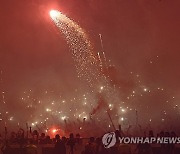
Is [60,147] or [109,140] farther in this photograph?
[60,147]

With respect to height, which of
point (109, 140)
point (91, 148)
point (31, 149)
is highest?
point (109, 140)

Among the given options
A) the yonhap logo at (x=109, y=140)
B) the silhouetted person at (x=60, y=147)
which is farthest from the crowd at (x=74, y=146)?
the yonhap logo at (x=109, y=140)

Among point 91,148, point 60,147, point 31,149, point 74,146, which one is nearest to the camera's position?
point 91,148

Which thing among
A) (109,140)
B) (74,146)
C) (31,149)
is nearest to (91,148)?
(109,140)

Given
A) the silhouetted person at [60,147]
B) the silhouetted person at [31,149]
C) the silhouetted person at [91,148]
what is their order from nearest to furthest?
1. the silhouetted person at [91,148]
2. the silhouetted person at [60,147]
3. the silhouetted person at [31,149]

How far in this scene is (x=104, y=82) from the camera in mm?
28750

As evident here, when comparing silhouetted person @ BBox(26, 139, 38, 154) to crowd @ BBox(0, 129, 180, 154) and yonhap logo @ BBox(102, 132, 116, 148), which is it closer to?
crowd @ BBox(0, 129, 180, 154)

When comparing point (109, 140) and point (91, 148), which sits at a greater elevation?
Answer: point (109, 140)

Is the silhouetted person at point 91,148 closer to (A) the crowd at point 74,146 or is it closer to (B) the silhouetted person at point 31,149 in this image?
(A) the crowd at point 74,146

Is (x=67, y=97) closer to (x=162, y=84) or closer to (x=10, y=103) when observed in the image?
(x=10, y=103)

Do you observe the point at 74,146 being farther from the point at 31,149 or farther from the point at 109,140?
the point at 31,149

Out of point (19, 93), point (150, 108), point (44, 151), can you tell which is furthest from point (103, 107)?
point (44, 151)

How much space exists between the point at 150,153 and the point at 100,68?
17652 millimetres

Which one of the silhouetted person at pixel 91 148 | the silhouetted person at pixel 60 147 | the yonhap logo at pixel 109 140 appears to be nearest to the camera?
the silhouetted person at pixel 91 148
